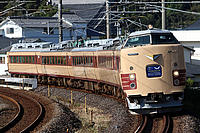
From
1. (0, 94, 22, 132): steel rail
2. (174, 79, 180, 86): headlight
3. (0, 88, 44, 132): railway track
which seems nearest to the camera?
(174, 79, 180, 86): headlight

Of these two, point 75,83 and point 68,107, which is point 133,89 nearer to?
point 68,107

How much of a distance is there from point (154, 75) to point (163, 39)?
58.3 inches

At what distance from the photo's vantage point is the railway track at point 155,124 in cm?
1195

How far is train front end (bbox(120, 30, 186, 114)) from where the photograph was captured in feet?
43.3

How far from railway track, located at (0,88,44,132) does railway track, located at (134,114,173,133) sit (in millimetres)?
4330

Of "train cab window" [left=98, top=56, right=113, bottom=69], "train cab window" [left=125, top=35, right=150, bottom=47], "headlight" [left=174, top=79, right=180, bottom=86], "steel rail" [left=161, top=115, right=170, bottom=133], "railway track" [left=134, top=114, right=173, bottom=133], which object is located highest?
"train cab window" [left=125, top=35, right=150, bottom=47]

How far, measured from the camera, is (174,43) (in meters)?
13.8

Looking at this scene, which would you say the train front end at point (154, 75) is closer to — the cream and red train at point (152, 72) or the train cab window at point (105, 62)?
the cream and red train at point (152, 72)

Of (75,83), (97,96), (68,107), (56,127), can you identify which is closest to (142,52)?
(56,127)

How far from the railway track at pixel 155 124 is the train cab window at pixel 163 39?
102 inches

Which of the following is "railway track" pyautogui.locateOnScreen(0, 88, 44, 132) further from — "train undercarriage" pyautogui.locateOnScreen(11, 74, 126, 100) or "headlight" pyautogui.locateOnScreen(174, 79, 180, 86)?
"headlight" pyautogui.locateOnScreen(174, 79, 180, 86)

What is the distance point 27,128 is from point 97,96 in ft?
26.4

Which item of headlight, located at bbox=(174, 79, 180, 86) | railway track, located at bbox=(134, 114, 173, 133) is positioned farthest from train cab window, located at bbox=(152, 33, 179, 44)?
railway track, located at bbox=(134, 114, 173, 133)

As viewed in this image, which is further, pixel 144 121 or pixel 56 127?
pixel 56 127
